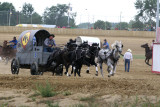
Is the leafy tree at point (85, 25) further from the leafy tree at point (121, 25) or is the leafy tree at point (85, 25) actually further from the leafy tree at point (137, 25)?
the leafy tree at point (137, 25)

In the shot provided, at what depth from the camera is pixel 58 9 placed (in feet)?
284

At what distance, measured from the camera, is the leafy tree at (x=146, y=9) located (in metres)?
66.1

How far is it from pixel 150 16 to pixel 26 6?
118ft

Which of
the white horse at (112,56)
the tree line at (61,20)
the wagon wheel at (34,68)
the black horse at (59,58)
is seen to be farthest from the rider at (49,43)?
the tree line at (61,20)

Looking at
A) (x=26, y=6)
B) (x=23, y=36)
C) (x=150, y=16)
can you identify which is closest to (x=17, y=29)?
(x=150, y=16)

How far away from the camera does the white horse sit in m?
18.7

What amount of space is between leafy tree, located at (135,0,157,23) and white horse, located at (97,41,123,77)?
149ft

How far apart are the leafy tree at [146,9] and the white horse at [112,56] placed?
4545 centimetres

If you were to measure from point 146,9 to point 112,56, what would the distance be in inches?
2057

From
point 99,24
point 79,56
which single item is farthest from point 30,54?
point 99,24

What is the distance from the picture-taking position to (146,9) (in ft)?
228

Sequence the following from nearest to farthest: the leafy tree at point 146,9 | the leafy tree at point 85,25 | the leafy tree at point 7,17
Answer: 1. the leafy tree at point 7,17
2. the leafy tree at point 85,25
3. the leafy tree at point 146,9

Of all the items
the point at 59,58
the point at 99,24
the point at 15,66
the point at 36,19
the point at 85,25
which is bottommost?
the point at 15,66

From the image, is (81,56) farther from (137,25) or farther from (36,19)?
(36,19)
